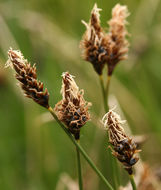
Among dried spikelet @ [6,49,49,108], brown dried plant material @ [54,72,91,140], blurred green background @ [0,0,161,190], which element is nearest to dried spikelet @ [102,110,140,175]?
brown dried plant material @ [54,72,91,140]

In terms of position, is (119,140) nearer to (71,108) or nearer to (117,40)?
(71,108)

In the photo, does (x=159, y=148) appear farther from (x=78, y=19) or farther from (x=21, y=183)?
(x=78, y=19)

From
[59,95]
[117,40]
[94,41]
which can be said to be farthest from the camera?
Answer: [59,95]

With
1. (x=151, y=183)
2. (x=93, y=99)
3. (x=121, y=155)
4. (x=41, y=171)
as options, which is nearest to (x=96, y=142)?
(x=41, y=171)

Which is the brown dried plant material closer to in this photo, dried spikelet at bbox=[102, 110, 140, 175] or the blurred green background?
dried spikelet at bbox=[102, 110, 140, 175]

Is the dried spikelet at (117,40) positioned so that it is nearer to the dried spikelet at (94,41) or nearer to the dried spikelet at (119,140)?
the dried spikelet at (94,41)

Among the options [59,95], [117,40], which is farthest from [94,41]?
[59,95]
